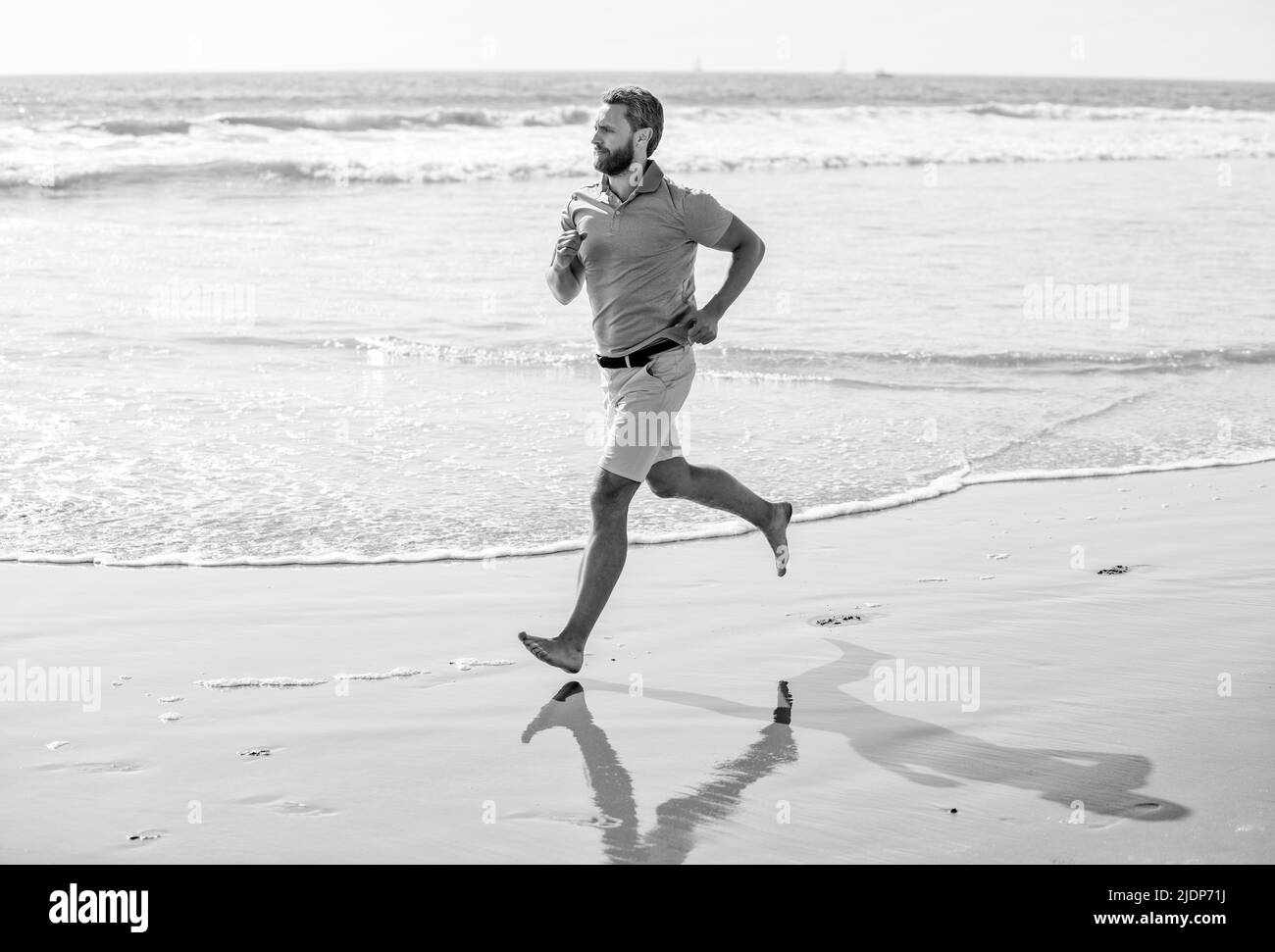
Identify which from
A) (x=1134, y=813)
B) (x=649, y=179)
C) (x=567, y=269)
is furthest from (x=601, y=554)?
(x=1134, y=813)

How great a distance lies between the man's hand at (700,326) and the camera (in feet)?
13.6

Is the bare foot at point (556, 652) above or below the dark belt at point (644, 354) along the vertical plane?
below

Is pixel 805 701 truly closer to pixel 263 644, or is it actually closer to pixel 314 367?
pixel 263 644

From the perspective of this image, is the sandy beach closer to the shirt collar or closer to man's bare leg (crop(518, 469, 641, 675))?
man's bare leg (crop(518, 469, 641, 675))

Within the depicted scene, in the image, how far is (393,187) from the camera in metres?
22.5

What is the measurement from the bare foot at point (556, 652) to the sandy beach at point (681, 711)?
0.09 meters

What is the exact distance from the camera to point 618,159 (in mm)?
4039

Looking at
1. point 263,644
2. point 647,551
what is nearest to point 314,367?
point 647,551

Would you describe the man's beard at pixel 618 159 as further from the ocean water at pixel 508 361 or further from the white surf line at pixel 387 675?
the ocean water at pixel 508 361

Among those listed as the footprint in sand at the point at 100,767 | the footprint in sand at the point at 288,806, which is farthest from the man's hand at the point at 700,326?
the footprint in sand at the point at 100,767

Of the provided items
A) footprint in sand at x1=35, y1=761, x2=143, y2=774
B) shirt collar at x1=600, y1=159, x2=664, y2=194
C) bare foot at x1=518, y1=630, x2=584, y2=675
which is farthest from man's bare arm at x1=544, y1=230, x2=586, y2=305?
footprint in sand at x1=35, y1=761, x2=143, y2=774

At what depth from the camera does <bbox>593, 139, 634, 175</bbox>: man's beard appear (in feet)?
13.2

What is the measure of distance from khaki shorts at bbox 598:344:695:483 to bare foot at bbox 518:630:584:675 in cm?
54

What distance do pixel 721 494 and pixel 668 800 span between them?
157 centimetres
